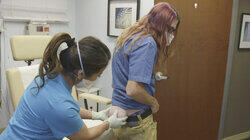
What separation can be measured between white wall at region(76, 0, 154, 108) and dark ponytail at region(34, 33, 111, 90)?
5.40 ft

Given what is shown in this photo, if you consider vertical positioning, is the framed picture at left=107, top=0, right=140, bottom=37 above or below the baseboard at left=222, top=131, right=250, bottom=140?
above

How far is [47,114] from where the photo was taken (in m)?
0.86

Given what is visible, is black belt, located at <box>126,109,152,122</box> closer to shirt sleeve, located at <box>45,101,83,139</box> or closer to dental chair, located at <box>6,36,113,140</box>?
shirt sleeve, located at <box>45,101,83,139</box>

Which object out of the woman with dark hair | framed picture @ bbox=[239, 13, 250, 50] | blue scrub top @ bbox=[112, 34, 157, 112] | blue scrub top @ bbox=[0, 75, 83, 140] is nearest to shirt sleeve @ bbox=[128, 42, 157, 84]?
blue scrub top @ bbox=[112, 34, 157, 112]

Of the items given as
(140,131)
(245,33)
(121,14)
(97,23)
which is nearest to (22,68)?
(140,131)

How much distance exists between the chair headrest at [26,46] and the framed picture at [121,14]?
873 mm

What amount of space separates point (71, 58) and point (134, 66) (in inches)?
11.8

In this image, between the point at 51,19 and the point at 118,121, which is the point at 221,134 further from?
the point at 51,19

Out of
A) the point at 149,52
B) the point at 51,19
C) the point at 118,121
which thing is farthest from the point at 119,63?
the point at 51,19

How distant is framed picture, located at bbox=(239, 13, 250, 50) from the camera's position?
2.30m

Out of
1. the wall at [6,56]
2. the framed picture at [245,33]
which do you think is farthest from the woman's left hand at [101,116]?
the framed picture at [245,33]

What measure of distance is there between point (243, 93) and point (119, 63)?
1.99m

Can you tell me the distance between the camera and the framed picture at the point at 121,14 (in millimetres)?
2243

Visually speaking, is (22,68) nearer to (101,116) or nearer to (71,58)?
(101,116)
